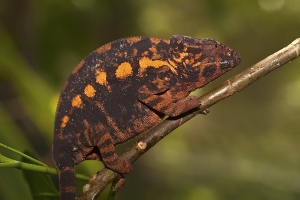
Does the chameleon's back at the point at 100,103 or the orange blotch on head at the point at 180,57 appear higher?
the orange blotch on head at the point at 180,57

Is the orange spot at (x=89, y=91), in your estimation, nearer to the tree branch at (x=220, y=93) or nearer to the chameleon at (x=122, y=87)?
the chameleon at (x=122, y=87)

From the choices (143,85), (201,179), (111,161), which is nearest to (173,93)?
Answer: (143,85)

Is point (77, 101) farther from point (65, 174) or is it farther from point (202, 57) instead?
point (202, 57)

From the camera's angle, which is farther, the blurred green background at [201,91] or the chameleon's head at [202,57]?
the blurred green background at [201,91]

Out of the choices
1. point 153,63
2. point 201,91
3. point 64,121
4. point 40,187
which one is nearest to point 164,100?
point 153,63

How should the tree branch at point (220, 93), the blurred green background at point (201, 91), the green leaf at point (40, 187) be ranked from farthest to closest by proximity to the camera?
the blurred green background at point (201, 91), the green leaf at point (40, 187), the tree branch at point (220, 93)

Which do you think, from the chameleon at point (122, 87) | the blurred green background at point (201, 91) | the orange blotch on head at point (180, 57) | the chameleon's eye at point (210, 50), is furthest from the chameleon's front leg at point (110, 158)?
the blurred green background at point (201, 91)

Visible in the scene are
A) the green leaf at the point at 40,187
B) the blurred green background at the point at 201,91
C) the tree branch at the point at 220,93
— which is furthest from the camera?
the blurred green background at the point at 201,91
